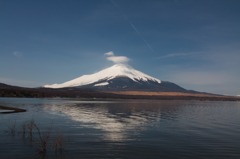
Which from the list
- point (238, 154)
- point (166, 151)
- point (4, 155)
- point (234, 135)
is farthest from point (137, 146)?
point (234, 135)

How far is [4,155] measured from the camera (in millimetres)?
20938

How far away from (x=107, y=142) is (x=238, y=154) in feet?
35.2

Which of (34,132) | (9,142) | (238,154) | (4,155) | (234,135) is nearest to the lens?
(4,155)

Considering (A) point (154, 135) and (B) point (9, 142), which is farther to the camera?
(A) point (154, 135)

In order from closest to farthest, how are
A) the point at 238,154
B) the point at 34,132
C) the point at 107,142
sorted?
the point at 238,154
the point at 107,142
the point at 34,132

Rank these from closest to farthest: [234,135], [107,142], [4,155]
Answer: [4,155], [107,142], [234,135]

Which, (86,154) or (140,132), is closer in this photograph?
(86,154)

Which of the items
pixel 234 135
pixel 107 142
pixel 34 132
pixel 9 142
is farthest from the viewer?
pixel 234 135

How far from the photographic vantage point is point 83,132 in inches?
1288

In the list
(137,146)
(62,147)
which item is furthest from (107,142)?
(62,147)

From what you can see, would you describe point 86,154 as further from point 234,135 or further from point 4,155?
point 234,135

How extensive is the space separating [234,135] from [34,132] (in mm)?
21548

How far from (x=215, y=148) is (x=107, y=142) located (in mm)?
9169

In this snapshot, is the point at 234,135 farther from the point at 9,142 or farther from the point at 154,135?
the point at 9,142
